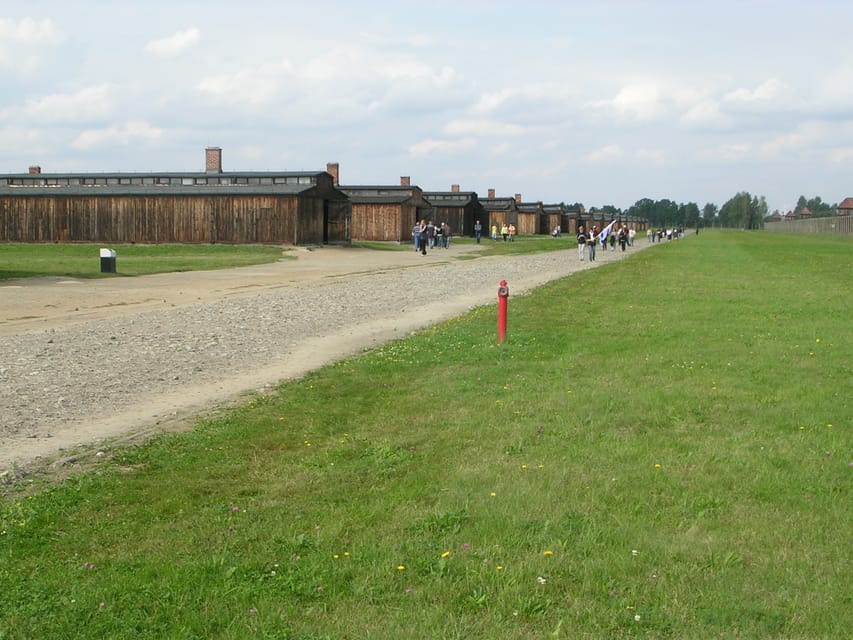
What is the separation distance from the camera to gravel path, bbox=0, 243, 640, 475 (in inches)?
333

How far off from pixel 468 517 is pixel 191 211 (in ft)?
153

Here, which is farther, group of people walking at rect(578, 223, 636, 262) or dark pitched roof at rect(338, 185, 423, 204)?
dark pitched roof at rect(338, 185, 423, 204)

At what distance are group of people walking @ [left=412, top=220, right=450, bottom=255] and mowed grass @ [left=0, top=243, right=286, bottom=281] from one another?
25.4 feet

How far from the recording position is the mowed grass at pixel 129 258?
3025 centimetres

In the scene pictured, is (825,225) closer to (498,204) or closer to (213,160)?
(498,204)

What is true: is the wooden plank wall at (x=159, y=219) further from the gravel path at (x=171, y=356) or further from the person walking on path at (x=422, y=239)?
the gravel path at (x=171, y=356)

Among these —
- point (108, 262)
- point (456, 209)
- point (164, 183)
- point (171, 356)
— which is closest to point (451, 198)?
point (456, 209)

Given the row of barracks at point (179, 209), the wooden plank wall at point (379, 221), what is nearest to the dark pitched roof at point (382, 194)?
the wooden plank wall at point (379, 221)

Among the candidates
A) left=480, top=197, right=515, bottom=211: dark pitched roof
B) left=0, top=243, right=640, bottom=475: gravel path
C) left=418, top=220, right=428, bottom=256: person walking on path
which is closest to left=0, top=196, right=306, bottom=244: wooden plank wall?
left=418, top=220, right=428, bottom=256: person walking on path

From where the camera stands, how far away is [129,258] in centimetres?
3994

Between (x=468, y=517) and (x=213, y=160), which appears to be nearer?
(x=468, y=517)

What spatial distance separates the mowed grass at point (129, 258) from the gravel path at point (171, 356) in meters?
9.39

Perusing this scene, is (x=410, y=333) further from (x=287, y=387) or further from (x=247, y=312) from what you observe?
(x=287, y=387)

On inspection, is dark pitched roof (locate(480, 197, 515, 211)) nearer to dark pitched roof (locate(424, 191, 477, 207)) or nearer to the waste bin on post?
dark pitched roof (locate(424, 191, 477, 207))
